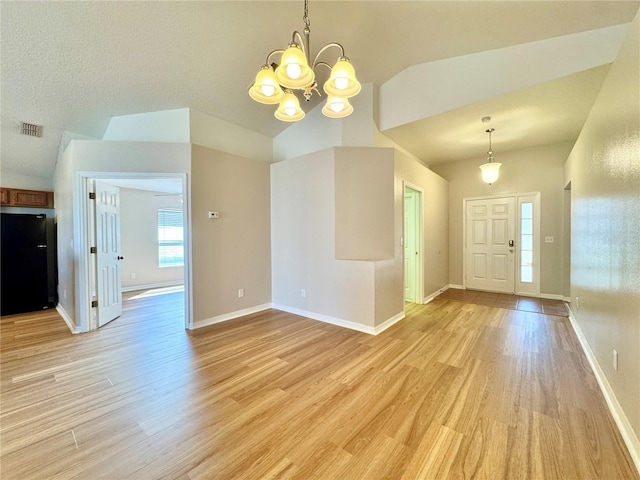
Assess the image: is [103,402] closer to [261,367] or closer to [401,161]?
[261,367]

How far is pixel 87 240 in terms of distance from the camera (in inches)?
136

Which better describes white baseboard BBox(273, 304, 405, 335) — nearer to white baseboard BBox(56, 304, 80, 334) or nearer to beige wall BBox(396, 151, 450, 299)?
beige wall BBox(396, 151, 450, 299)

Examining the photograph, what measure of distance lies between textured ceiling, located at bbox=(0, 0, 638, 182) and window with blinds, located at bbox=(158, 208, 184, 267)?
121 inches

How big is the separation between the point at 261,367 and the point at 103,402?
1.25 metres

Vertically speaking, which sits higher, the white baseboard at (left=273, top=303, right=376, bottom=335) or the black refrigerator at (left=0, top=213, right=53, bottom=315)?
the black refrigerator at (left=0, top=213, right=53, bottom=315)

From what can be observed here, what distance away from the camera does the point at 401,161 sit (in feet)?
12.8

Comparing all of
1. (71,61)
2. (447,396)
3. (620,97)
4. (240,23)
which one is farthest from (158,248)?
(620,97)

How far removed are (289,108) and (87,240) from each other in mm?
3313

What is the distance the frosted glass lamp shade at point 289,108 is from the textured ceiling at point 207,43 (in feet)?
3.60

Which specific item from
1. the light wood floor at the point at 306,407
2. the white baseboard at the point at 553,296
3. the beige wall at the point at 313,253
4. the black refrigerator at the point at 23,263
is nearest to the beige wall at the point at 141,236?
the black refrigerator at the point at 23,263

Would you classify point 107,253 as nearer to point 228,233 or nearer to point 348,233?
point 228,233

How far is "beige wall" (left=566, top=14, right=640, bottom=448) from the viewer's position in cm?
164

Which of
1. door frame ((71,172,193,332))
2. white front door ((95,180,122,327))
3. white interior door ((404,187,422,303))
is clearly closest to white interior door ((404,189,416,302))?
white interior door ((404,187,422,303))

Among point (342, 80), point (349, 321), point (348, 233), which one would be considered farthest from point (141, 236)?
point (342, 80)
